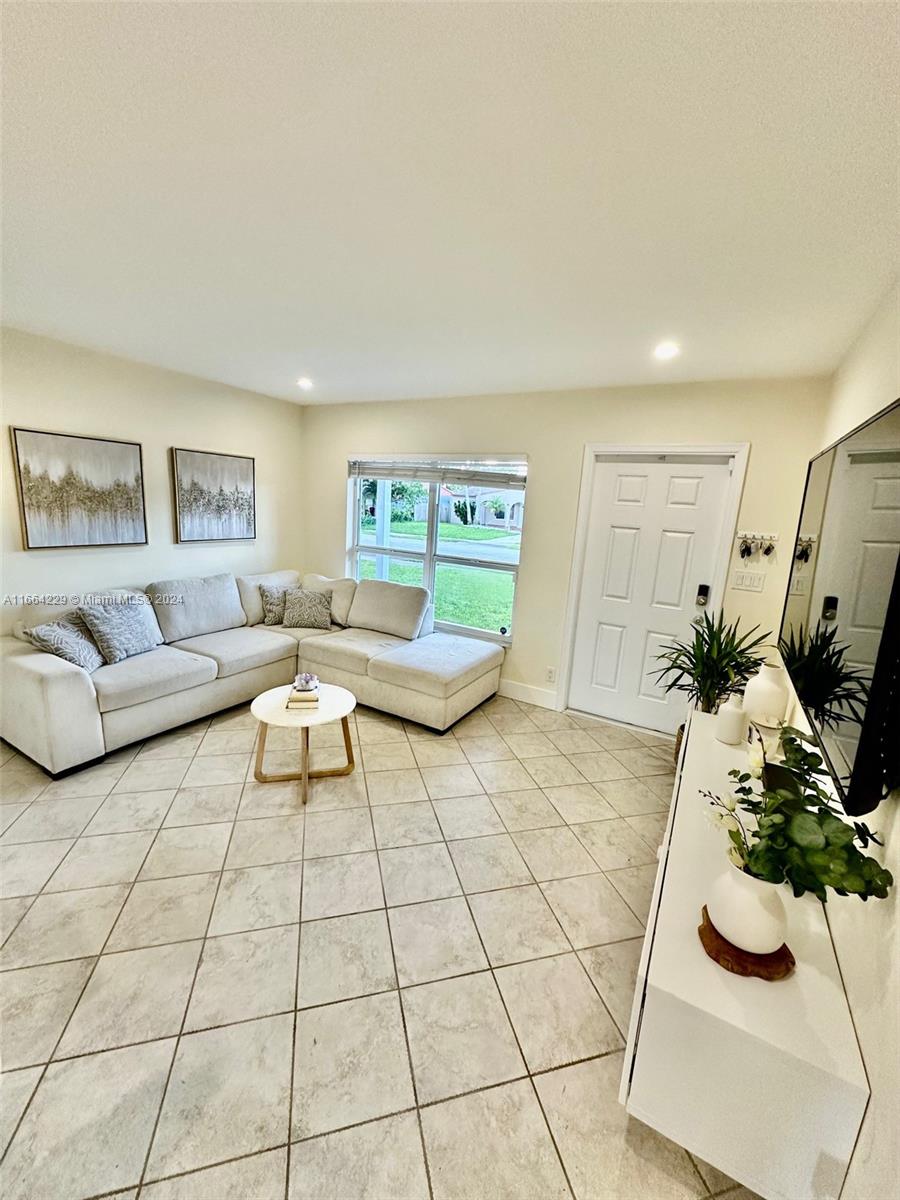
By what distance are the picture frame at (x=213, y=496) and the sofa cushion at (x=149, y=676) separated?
1.11 m

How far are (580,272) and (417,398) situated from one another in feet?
7.87

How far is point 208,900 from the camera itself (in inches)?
69.6

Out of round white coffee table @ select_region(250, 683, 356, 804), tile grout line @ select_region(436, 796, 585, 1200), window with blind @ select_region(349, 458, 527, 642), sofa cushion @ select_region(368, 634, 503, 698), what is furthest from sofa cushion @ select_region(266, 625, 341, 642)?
tile grout line @ select_region(436, 796, 585, 1200)

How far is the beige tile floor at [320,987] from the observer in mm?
1091

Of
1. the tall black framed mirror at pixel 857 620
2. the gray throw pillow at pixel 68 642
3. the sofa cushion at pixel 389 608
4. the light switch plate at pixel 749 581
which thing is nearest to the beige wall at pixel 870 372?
the tall black framed mirror at pixel 857 620

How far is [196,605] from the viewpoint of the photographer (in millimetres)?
3506

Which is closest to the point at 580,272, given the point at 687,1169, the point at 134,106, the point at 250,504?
the point at 134,106

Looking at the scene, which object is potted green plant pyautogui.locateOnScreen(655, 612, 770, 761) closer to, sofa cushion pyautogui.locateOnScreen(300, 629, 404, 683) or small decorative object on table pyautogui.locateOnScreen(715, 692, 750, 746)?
small decorative object on table pyautogui.locateOnScreen(715, 692, 750, 746)

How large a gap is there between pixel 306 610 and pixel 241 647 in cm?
71

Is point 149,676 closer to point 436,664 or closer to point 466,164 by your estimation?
point 436,664

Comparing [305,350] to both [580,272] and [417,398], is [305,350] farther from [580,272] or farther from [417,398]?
[580,272]

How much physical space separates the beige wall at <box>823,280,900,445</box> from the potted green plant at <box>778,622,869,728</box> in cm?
81

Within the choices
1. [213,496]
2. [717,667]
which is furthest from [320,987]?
[213,496]

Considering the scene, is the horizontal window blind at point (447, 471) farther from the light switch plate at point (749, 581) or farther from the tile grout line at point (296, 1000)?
the tile grout line at point (296, 1000)
